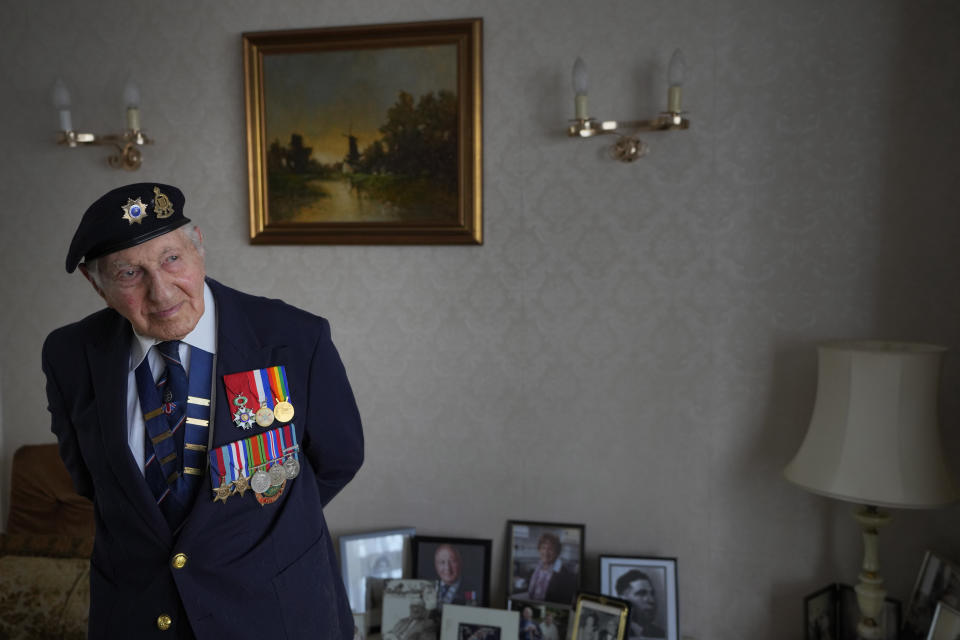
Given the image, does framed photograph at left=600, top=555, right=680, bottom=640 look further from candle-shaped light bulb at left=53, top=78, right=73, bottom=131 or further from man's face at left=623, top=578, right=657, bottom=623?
candle-shaped light bulb at left=53, top=78, right=73, bottom=131

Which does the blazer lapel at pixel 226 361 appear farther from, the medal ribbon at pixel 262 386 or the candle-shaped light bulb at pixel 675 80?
the candle-shaped light bulb at pixel 675 80

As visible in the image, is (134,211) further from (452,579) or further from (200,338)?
(452,579)

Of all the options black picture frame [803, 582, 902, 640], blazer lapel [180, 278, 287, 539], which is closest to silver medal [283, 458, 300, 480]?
blazer lapel [180, 278, 287, 539]

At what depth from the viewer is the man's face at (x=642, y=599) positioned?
2318 mm

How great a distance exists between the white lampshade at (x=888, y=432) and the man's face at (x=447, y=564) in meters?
1.20

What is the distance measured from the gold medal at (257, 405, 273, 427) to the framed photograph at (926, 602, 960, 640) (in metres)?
1.75

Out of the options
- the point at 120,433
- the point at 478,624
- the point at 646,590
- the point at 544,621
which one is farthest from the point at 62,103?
the point at 646,590

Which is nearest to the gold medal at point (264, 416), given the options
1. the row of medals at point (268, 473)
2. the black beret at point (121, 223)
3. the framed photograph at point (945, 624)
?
the row of medals at point (268, 473)

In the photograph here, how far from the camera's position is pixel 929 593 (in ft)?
6.70

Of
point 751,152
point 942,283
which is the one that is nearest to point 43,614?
point 751,152

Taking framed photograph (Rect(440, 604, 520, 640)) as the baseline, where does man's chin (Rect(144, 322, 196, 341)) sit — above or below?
above

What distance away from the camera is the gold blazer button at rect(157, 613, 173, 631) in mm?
1304

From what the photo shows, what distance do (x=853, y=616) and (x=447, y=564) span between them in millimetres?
1277

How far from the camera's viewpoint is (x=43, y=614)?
2.34m
